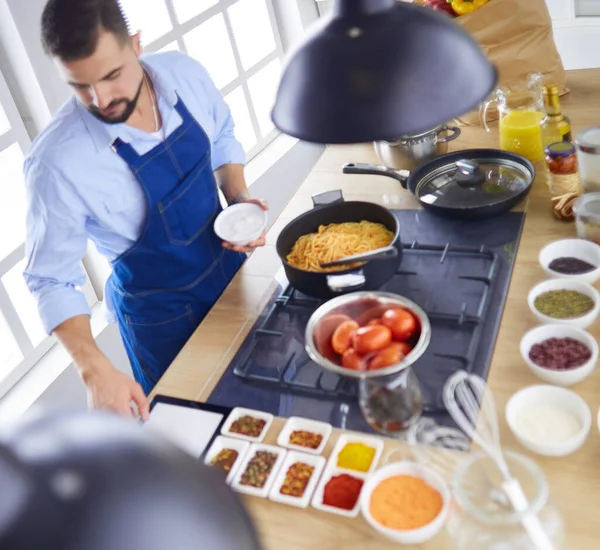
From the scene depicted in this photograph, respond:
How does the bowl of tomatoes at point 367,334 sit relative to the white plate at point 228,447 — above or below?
above

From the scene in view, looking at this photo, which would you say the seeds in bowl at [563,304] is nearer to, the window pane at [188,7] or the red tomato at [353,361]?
the red tomato at [353,361]

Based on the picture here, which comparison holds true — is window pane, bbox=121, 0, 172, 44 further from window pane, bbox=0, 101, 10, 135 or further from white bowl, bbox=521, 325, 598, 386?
white bowl, bbox=521, 325, 598, 386

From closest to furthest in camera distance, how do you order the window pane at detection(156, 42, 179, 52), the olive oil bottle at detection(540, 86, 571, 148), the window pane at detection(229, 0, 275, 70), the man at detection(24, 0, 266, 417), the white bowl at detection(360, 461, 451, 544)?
the white bowl at detection(360, 461, 451, 544) → the man at detection(24, 0, 266, 417) → the olive oil bottle at detection(540, 86, 571, 148) → the window pane at detection(156, 42, 179, 52) → the window pane at detection(229, 0, 275, 70)

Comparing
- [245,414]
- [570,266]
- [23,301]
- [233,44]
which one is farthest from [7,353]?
[570,266]

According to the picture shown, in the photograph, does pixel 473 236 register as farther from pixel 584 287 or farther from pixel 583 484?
pixel 583 484

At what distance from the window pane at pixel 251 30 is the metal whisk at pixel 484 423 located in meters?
2.34

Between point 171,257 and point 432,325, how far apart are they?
0.73 meters

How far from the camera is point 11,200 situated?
2357 mm

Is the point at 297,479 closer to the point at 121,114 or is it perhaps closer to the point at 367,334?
the point at 367,334

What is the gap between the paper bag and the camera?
2160 mm

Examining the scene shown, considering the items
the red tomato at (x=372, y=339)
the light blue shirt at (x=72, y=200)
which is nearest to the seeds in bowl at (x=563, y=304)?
the red tomato at (x=372, y=339)

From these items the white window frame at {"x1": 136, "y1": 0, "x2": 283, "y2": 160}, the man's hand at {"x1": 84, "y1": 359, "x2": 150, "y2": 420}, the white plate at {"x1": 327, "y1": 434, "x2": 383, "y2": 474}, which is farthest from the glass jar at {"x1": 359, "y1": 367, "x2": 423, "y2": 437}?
the white window frame at {"x1": 136, "y1": 0, "x2": 283, "y2": 160}

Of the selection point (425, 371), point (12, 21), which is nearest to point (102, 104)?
point (12, 21)

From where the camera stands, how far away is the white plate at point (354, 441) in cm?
127
